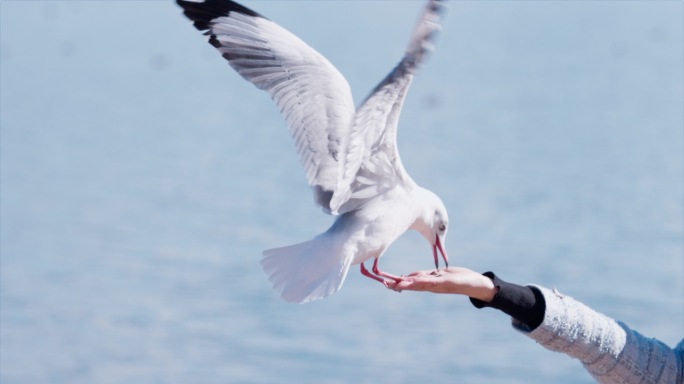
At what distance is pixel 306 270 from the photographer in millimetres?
2916

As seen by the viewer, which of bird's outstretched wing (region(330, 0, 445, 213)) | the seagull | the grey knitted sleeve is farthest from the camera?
the seagull

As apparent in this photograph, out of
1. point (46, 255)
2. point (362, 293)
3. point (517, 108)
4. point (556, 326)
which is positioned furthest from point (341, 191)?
point (517, 108)

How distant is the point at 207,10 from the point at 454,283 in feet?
4.35

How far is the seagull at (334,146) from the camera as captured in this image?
2.83m

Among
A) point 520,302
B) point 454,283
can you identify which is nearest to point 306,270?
point 454,283

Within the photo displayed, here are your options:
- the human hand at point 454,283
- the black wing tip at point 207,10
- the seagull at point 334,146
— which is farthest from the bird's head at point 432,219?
the black wing tip at point 207,10

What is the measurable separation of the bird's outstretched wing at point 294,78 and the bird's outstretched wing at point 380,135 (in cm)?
8

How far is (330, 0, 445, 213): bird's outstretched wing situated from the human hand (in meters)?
0.39

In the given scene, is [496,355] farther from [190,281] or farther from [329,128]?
[329,128]

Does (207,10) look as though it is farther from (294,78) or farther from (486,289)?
(486,289)

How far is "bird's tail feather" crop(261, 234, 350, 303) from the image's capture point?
2867 mm

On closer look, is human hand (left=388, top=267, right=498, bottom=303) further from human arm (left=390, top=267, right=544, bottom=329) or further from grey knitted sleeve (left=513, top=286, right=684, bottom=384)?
grey knitted sleeve (left=513, top=286, right=684, bottom=384)

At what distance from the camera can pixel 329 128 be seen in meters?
3.25

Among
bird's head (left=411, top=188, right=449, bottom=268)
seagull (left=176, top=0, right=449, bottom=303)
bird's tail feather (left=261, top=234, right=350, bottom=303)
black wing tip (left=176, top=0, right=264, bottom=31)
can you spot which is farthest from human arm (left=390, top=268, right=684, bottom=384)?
black wing tip (left=176, top=0, right=264, bottom=31)
